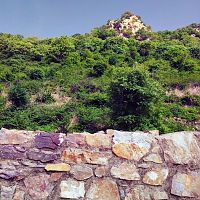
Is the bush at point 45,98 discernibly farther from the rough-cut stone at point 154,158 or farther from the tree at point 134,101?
the rough-cut stone at point 154,158

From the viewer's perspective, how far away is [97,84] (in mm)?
26844

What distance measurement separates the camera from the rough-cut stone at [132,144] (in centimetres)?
292

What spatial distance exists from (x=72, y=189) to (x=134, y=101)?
49.2 feet

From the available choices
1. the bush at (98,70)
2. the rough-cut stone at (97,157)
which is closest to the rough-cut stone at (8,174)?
the rough-cut stone at (97,157)

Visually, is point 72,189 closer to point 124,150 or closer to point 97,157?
point 97,157

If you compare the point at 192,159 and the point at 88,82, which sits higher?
the point at 88,82

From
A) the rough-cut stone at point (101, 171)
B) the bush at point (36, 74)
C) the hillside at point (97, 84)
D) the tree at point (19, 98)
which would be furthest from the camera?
the bush at point (36, 74)

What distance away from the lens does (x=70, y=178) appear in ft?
9.28

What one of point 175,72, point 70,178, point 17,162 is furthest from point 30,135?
point 175,72

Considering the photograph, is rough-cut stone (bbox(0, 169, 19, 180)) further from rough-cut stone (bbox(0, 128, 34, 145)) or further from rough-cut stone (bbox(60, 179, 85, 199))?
rough-cut stone (bbox(60, 179, 85, 199))

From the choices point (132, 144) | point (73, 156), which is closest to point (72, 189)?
point (73, 156)

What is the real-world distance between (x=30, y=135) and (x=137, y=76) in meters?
15.5

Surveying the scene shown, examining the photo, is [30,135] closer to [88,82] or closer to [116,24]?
[88,82]

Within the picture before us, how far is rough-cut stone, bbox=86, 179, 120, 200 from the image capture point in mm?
2793
